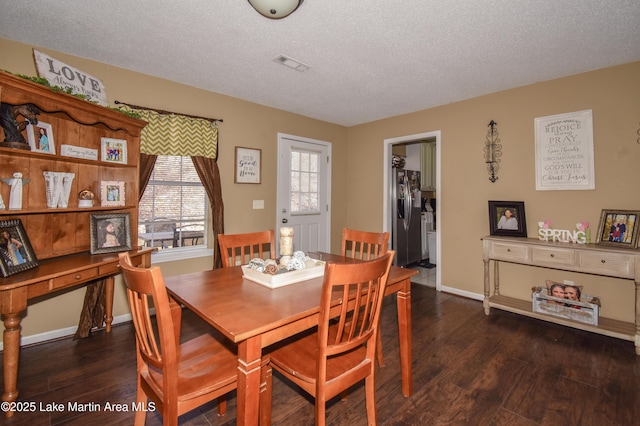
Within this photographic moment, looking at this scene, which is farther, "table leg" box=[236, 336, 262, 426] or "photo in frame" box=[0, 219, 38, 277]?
"photo in frame" box=[0, 219, 38, 277]

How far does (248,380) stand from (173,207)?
2650 mm

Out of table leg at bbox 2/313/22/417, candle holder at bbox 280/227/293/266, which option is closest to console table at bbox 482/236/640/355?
candle holder at bbox 280/227/293/266

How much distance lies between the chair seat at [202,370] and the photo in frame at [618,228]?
3.28 m

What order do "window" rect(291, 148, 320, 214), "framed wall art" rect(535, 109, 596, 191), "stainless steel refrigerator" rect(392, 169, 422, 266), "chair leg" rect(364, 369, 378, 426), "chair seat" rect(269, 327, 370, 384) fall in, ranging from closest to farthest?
1. "chair seat" rect(269, 327, 370, 384)
2. "chair leg" rect(364, 369, 378, 426)
3. "framed wall art" rect(535, 109, 596, 191)
4. "window" rect(291, 148, 320, 214)
5. "stainless steel refrigerator" rect(392, 169, 422, 266)

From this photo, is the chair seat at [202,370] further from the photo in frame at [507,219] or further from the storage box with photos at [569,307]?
the photo in frame at [507,219]

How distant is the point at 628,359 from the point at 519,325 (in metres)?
0.76

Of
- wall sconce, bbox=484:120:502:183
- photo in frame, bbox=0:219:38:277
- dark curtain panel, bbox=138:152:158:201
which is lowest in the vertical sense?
photo in frame, bbox=0:219:38:277

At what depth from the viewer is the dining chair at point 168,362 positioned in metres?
1.10

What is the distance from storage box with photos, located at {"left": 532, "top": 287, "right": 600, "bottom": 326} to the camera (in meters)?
2.64

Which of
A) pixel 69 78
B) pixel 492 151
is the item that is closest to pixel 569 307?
pixel 492 151

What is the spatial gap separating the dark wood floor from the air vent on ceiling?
2575 mm

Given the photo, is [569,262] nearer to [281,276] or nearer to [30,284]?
[281,276]

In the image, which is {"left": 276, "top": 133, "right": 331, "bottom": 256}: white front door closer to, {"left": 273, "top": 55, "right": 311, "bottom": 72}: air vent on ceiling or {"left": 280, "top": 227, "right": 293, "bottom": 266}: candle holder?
{"left": 273, "top": 55, "right": 311, "bottom": 72}: air vent on ceiling

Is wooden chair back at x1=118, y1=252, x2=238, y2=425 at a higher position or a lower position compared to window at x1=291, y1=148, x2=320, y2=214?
lower
